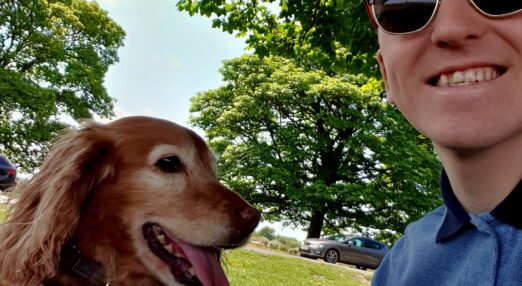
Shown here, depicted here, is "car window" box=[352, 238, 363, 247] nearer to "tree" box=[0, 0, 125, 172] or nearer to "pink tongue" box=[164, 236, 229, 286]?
"tree" box=[0, 0, 125, 172]

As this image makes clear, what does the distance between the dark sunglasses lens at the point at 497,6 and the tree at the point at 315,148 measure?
23.4 meters

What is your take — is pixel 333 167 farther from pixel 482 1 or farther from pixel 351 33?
pixel 482 1

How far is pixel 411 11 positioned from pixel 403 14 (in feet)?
0.20

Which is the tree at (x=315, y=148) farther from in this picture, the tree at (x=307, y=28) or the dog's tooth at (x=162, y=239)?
the dog's tooth at (x=162, y=239)

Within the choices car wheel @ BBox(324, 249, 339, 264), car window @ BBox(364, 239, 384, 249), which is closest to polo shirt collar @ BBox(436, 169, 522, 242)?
car wheel @ BBox(324, 249, 339, 264)

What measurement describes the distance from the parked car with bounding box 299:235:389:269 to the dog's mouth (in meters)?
22.9

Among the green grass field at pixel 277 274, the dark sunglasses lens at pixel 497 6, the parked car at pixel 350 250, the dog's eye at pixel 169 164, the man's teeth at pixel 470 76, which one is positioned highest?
the dark sunglasses lens at pixel 497 6

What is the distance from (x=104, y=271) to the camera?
9.66ft

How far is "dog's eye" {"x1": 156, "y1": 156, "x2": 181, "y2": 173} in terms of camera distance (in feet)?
11.0

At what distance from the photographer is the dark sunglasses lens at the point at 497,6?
5.15ft

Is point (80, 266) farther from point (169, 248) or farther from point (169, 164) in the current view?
point (169, 164)

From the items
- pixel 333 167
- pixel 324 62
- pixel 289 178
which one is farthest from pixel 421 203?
pixel 324 62

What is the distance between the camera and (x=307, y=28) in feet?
31.6

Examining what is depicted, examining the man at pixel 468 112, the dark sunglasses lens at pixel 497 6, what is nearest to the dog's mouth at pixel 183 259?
the man at pixel 468 112
